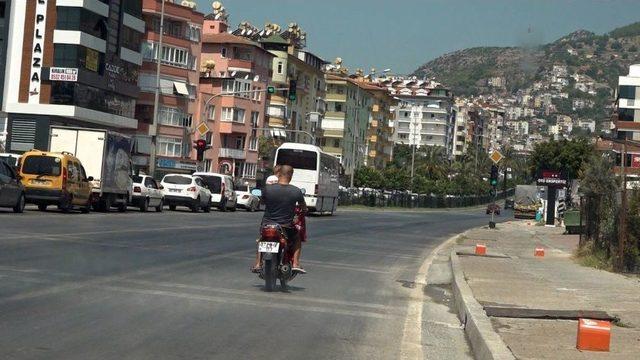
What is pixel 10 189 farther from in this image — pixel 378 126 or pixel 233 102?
pixel 378 126

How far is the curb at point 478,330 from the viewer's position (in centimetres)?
907

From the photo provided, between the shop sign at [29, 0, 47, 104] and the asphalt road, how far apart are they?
43625 millimetres

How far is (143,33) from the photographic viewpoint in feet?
261

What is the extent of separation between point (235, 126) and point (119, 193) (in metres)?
61.1

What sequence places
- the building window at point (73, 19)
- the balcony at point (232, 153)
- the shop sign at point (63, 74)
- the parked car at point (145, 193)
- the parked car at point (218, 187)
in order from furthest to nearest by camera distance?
the balcony at point (232, 153), the building window at point (73, 19), the shop sign at point (63, 74), the parked car at point (218, 187), the parked car at point (145, 193)

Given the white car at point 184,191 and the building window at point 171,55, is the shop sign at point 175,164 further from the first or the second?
the white car at point 184,191

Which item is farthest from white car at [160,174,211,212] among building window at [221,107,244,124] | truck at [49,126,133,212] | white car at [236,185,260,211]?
building window at [221,107,244,124]

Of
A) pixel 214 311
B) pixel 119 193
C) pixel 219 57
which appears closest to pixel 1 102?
pixel 119 193

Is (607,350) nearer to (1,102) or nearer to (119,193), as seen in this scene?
(119,193)

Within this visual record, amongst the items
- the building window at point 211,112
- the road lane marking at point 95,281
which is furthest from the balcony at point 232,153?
the road lane marking at point 95,281

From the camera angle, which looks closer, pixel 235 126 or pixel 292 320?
pixel 292 320

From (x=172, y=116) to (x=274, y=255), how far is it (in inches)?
3006

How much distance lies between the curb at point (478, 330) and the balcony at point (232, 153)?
278 ft

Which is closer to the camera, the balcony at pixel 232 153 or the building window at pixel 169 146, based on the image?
the building window at pixel 169 146
